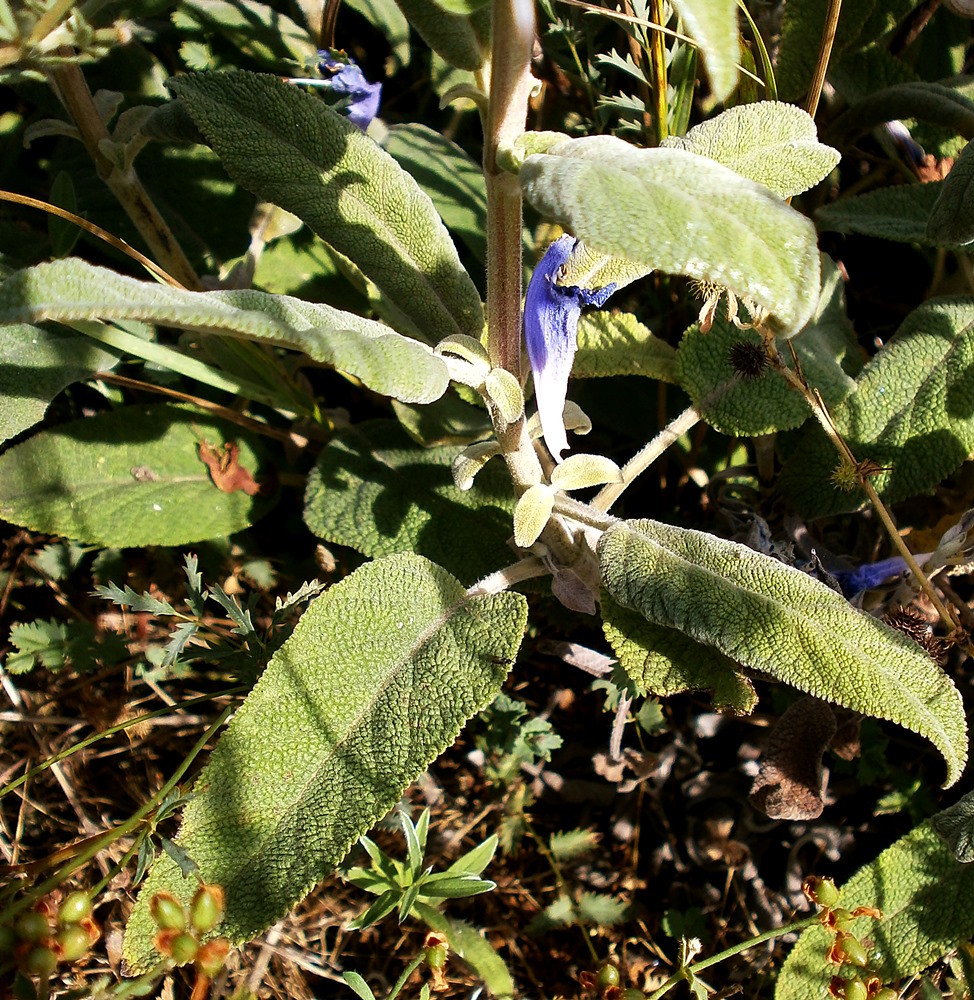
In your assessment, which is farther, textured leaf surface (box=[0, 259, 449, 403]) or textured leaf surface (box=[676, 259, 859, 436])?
textured leaf surface (box=[676, 259, 859, 436])

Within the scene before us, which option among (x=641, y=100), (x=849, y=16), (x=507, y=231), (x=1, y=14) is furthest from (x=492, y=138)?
(x=849, y=16)

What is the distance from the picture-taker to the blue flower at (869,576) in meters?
1.60

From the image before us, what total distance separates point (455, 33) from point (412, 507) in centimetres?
81

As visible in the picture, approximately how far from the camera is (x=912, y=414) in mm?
1595

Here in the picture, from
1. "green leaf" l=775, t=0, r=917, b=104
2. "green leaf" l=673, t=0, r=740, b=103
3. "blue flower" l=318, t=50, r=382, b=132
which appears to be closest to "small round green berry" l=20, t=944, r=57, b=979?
"green leaf" l=673, t=0, r=740, b=103

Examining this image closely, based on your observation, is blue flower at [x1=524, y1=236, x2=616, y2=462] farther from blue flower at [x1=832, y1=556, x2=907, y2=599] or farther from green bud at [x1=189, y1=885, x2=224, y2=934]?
green bud at [x1=189, y1=885, x2=224, y2=934]

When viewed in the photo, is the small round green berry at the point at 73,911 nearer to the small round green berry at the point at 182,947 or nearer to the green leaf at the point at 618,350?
the small round green berry at the point at 182,947

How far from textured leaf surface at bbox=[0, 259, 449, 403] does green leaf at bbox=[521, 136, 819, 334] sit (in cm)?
24

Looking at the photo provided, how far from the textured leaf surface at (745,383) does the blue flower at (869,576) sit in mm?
274

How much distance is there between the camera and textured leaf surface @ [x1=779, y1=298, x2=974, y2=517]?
1.58 m

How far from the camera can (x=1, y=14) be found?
1.18 metres

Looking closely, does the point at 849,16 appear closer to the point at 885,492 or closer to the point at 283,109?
the point at 885,492

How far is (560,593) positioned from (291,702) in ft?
1.48

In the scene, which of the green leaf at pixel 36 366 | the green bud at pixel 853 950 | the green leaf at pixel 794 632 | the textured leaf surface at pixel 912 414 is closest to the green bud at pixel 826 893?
the green bud at pixel 853 950
